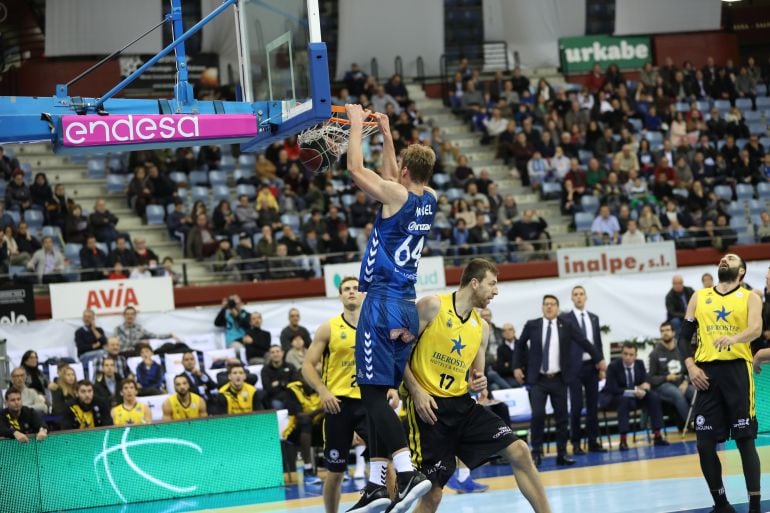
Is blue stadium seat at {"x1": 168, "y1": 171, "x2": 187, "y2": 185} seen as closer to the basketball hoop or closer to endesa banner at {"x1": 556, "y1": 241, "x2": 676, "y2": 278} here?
endesa banner at {"x1": 556, "y1": 241, "x2": 676, "y2": 278}

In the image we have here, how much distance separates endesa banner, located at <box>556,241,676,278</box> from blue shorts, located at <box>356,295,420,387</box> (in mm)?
14647

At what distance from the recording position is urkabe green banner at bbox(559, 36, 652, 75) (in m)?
32.6

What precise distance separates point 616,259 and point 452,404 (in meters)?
14.5

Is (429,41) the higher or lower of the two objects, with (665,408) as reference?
higher

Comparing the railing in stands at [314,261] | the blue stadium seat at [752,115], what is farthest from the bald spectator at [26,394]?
the blue stadium seat at [752,115]

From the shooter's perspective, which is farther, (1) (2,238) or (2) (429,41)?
(2) (429,41)

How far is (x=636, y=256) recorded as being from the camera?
2228cm

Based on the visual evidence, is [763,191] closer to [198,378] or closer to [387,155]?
[198,378]

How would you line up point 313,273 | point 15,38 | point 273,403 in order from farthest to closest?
point 15,38 → point 313,273 → point 273,403

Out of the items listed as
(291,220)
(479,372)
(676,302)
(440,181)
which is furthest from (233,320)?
(479,372)

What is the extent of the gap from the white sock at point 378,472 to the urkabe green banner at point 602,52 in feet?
84.3

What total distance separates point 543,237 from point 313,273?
16.8 feet

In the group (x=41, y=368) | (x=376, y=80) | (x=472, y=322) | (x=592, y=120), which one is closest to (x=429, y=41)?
(x=376, y=80)

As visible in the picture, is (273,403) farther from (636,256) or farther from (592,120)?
(592,120)
